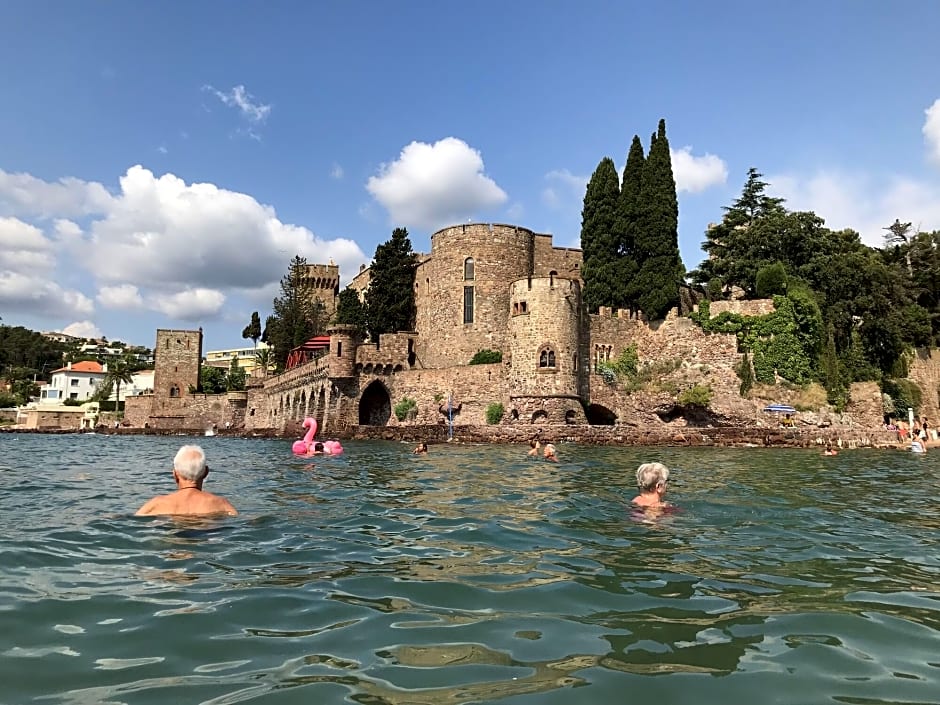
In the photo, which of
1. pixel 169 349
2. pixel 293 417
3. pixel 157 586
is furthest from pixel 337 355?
pixel 157 586

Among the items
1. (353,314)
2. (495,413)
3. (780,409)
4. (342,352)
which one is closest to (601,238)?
(495,413)

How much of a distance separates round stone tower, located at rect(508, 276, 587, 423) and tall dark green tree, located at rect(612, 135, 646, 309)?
6036 mm

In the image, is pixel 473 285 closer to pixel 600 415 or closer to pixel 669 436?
pixel 600 415

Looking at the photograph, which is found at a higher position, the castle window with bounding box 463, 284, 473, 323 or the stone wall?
the castle window with bounding box 463, 284, 473, 323

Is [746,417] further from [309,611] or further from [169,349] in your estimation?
[169,349]

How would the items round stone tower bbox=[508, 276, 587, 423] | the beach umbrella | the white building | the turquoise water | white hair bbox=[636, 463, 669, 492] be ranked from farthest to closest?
the white building < round stone tower bbox=[508, 276, 587, 423] < the beach umbrella < white hair bbox=[636, 463, 669, 492] < the turquoise water

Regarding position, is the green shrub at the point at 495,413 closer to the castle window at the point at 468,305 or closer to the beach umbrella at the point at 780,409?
the castle window at the point at 468,305

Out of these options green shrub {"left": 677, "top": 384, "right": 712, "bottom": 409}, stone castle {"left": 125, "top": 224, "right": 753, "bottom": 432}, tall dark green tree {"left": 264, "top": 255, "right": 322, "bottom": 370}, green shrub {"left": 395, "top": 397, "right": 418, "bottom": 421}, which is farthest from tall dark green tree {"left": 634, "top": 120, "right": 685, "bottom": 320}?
tall dark green tree {"left": 264, "top": 255, "right": 322, "bottom": 370}

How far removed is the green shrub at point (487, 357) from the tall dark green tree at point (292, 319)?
79.8ft

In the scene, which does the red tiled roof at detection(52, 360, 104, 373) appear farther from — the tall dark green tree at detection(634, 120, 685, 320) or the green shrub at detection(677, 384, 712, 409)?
the green shrub at detection(677, 384, 712, 409)

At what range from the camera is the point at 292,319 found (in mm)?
66125

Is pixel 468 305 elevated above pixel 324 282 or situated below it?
below

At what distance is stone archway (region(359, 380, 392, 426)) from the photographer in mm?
46250

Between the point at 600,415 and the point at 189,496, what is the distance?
3402cm
